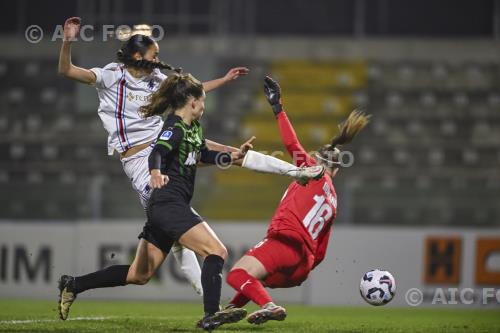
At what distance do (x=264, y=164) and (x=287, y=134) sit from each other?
79 cm

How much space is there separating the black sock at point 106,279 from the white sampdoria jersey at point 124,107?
1.00m

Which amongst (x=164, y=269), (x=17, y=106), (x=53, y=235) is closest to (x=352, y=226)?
(x=164, y=269)

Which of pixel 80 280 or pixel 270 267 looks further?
pixel 80 280

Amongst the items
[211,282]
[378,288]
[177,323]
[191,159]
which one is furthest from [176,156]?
[378,288]

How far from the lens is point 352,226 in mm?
13109

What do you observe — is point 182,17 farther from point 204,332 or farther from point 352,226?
point 204,332

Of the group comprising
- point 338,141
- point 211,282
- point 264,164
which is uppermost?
point 338,141

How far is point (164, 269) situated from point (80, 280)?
214 inches

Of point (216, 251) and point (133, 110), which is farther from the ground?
point (133, 110)

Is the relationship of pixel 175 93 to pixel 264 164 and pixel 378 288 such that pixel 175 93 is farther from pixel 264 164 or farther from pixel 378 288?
pixel 378 288

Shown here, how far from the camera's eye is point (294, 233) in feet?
24.1

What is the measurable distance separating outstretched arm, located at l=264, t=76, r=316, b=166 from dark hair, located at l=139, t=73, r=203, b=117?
0.78 m

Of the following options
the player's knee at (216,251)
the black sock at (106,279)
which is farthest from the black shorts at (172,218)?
the black sock at (106,279)

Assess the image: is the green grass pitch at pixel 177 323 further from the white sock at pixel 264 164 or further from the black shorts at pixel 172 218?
the white sock at pixel 264 164
